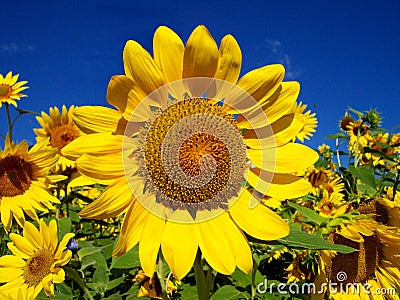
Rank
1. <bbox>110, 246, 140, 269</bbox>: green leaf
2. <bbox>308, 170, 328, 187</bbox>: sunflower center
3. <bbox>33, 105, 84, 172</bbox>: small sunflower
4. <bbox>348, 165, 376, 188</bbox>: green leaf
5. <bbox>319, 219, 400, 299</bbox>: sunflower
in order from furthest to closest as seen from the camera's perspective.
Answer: <bbox>308, 170, 328, 187</bbox>: sunflower center < <bbox>33, 105, 84, 172</bbox>: small sunflower < <bbox>348, 165, 376, 188</bbox>: green leaf < <bbox>319, 219, 400, 299</bbox>: sunflower < <bbox>110, 246, 140, 269</bbox>: green leaf

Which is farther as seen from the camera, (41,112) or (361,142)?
(361,142)

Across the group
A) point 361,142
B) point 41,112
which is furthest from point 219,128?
point 361,142

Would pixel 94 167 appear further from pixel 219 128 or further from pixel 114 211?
pixel 219 128

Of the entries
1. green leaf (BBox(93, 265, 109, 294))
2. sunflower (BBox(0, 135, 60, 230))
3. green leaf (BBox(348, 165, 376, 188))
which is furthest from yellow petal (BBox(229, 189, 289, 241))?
green leaf (BBox(348, 165, 376, 188))

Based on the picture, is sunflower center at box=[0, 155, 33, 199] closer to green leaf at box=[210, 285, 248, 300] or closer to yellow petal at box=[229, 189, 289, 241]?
green leaf at box=[210, 285, 248, 300]

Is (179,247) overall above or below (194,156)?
below

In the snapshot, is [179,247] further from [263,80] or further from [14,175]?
[14,175]

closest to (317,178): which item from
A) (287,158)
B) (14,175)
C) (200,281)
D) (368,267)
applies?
(368,267)
